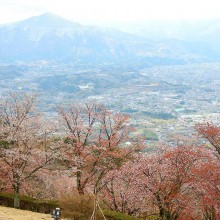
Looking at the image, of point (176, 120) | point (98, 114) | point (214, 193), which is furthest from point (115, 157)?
point (176, 120)

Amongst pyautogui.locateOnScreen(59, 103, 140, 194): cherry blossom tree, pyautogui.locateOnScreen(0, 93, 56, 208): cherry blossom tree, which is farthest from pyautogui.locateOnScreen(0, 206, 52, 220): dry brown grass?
pyautogui.locateOnScreen(59, 103, 140, 194): cherry blossom tree

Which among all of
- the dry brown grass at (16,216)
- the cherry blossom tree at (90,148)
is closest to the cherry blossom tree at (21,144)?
the cherry blossom tree at (90,148)

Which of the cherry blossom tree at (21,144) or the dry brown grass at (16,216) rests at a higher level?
the cherry blossom tree at (21,144)

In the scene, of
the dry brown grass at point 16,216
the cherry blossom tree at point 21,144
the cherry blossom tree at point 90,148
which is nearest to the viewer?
the dry brown grass at point 16,216

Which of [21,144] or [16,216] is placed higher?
[21,144]

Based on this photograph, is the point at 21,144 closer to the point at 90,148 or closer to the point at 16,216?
the point at 90,148

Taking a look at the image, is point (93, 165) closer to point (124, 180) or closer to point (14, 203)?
point (124, 180)

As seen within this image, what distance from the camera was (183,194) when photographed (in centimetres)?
2753

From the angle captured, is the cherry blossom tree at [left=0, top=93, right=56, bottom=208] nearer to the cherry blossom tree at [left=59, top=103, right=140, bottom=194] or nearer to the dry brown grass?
the cherry blossom tree at [left=59, top=103, right=140, bottom=194]

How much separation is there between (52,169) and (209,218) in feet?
57.1

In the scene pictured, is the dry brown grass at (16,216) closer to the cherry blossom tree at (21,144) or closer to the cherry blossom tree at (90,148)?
the cherry blossom tree at (21,144)

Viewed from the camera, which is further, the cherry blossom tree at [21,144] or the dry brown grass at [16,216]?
the cherry blossom tree at [21,144]

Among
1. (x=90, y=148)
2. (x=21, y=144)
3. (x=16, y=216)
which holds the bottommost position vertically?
(x=16, y=216)

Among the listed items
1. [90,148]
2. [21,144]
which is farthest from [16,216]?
[90,148]
